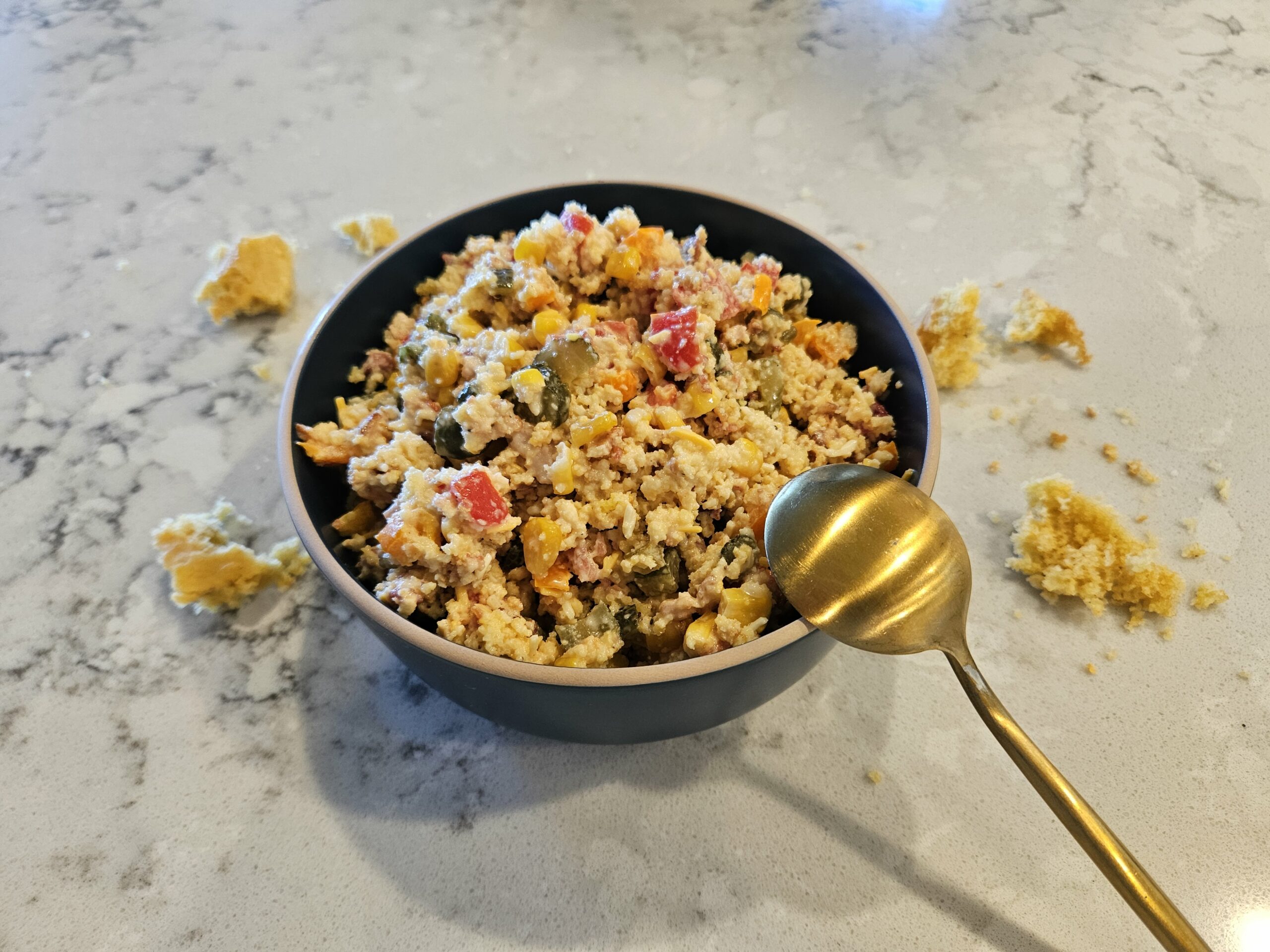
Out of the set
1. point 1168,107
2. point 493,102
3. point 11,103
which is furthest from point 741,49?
point 11,103

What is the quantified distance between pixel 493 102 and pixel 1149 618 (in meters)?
1.79

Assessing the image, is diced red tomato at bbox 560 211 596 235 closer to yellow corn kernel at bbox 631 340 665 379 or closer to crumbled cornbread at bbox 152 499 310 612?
yellow corn kernel at bbox 631 340 665 379

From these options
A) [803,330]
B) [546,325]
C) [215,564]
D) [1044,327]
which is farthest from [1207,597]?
[215,564]

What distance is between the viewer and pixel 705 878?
92cm

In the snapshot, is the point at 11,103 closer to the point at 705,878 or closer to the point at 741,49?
the point at 741,49

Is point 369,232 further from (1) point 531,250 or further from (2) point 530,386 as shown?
(2) point 530,386

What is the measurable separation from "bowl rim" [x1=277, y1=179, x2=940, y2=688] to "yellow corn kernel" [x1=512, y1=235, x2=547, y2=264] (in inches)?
11.4

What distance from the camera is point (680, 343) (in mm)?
955

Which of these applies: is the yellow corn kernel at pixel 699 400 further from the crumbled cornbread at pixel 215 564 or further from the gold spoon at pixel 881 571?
the crumbled cornbread at pixel 215 564

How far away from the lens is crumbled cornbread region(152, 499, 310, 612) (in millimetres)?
1118

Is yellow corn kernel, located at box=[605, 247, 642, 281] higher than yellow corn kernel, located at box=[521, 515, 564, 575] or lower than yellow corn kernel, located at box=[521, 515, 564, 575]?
higher

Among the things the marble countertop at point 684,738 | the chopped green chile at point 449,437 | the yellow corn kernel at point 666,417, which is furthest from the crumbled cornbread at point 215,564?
the yellow corn kernel at point 666,417

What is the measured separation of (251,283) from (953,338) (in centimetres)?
132

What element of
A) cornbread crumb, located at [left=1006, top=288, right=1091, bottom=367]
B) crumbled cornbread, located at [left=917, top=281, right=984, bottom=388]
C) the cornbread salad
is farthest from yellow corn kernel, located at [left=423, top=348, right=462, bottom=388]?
cornbread crumb, located at [left=1006, top=288, right=1091, bottom=367]
